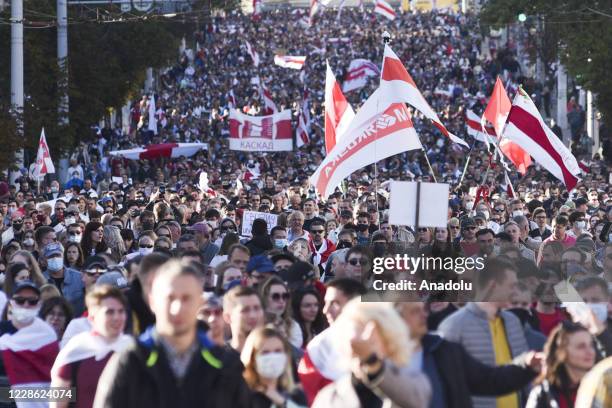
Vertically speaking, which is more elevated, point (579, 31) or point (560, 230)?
point (579, 31)

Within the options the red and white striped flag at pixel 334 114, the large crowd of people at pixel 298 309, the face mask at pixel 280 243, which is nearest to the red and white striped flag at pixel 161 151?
the large crowd of people at pixel 298 309

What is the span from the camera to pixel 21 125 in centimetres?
3559

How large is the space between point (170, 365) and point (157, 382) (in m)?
0.08

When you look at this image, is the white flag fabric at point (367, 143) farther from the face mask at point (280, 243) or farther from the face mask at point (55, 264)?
the face mask at point (55, 264)

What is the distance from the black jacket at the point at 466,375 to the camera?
25.6ft

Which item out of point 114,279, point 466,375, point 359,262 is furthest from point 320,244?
point 466,375

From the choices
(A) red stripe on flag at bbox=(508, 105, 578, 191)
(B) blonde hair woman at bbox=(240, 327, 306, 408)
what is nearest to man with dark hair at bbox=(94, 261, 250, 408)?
(B) blonde hair woman at bbox=(240, 327, 306, 408)

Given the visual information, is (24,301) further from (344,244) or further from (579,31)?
(579,31)

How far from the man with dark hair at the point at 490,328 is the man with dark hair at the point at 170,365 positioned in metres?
2.32

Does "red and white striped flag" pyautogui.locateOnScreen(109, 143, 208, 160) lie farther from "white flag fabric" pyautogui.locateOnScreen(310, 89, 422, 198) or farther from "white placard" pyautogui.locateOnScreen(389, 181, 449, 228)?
"white placard" pyautogui.locateOnScreen(389, 181, 449, 228)

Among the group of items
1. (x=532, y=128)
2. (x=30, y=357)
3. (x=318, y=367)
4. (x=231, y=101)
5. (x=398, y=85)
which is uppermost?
(x=231, y=101)

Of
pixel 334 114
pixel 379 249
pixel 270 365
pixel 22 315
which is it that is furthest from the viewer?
pixel 334 114

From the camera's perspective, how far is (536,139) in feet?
73.5

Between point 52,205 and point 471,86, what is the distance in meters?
42.8
